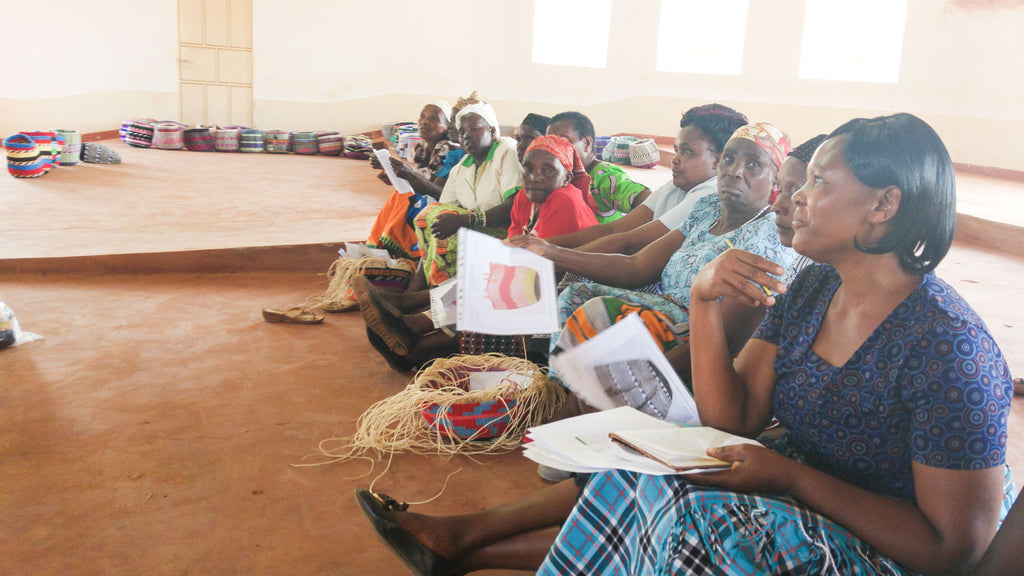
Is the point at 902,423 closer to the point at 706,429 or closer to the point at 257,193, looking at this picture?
the point at 706,429

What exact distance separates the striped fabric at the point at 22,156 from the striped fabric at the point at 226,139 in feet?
10.8

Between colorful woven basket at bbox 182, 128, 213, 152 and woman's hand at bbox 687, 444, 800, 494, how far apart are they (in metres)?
10.5

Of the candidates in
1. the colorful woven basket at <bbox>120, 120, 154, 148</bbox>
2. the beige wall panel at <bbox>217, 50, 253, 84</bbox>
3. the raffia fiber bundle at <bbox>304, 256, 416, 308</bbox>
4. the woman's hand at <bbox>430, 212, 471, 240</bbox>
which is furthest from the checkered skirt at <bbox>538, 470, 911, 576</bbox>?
the beige wall panel at <bbox>217, 50, 253, 84</bbox>

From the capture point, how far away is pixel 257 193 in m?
7.23

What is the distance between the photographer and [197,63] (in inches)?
A: 436

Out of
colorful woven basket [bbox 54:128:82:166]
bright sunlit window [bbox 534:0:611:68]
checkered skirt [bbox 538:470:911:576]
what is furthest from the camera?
bright sunlit window [bbox 534:0:611:68]

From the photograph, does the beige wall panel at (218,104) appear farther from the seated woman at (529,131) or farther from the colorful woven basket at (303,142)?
the seated woman at (529,131)

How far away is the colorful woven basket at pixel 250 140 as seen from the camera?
35.4 feet

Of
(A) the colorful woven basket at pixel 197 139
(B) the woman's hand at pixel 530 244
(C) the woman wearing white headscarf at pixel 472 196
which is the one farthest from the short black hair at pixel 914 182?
(A) the colorful woven basket at pixel 197 139

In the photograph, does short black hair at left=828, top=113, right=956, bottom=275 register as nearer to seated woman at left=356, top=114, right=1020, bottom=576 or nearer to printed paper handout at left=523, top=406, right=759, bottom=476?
seated woman at left=356, top=114, right=1020, bottom=576

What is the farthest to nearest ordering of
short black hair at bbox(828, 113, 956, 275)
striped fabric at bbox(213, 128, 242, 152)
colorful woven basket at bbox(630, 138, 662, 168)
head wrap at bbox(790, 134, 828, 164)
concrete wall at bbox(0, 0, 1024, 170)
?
1. striped fabric at bbox(213, 128, 242, 152)
2. concrete wall at bbox(0, 0, 1024, 170)
3. colorful woven basket at bbox(630, 138, 662, 168)
4. head wrap at bbox(790, 134, 828, 164)
5. short black hair at bbox(828, 113, 956, 275)

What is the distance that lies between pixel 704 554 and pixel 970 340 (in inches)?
20.9

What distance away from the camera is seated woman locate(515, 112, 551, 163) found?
13.1ft

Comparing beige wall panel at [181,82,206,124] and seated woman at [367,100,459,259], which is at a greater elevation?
beige wall panel at [181,82,206,124]
